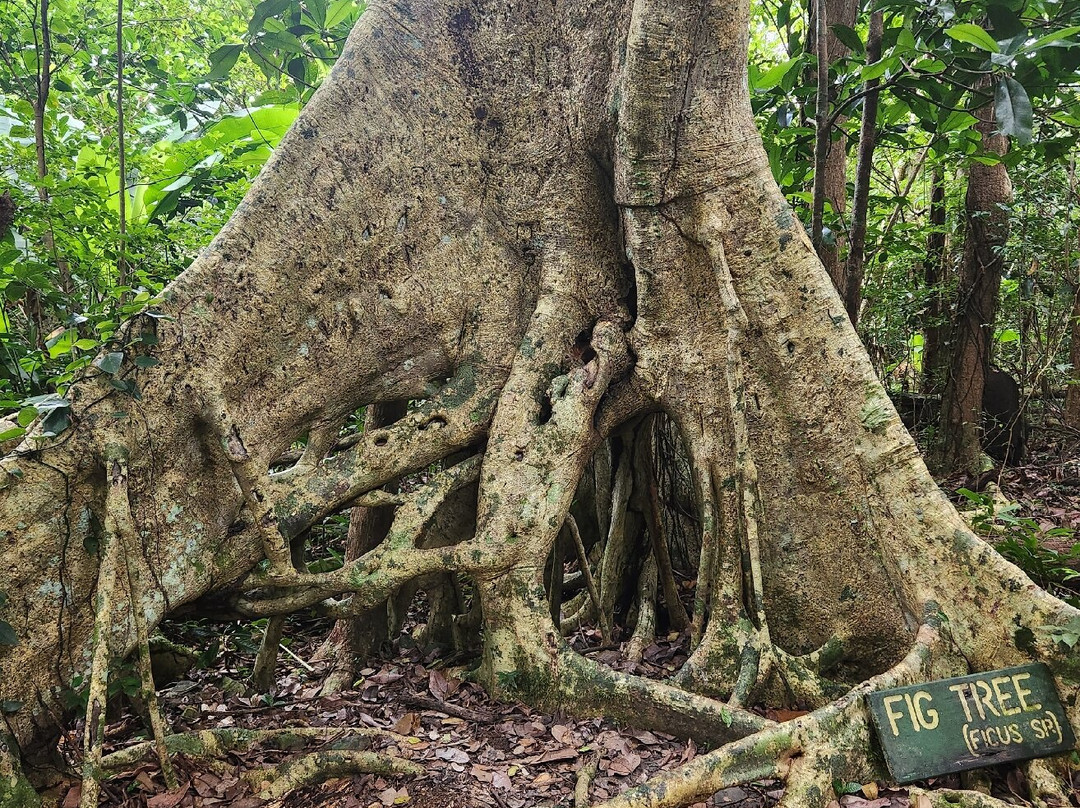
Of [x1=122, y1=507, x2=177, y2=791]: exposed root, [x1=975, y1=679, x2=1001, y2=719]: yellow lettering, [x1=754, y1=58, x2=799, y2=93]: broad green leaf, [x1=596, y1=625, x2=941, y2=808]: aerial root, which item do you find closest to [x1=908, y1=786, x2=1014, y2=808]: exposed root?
[x1=596, y1=625, x2=941, y2=808]: aerial root

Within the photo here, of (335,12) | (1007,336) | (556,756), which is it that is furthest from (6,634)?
(1007,336)

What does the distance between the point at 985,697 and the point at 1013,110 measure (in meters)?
2.20

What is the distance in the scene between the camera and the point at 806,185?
6.09 meters

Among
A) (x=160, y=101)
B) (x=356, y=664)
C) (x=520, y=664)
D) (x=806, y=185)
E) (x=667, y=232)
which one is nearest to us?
(x=520, y=664)

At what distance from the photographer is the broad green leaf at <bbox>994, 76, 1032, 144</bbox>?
9.02 feet

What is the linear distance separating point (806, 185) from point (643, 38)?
3567mm

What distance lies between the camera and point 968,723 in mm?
2395

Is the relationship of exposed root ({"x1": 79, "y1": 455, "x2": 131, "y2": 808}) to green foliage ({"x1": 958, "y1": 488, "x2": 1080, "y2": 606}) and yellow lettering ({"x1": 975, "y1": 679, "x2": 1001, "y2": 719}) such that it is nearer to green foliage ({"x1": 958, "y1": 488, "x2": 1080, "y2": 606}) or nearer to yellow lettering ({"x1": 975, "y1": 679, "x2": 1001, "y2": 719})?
yellow lettering ({"x1": 975, "y1": 679, "x2": 1001, "y2": 719})

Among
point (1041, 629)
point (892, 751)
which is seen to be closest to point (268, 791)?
point (892, 751)

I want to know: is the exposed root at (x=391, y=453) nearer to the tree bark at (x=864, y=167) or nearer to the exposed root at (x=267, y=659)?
the exposed root at (x=267, y=659)

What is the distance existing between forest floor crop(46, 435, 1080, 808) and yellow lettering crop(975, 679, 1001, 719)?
0.73ft

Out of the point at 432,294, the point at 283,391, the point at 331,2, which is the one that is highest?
the point at 331,2

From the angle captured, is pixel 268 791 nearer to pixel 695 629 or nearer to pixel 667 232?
pixel 695 629

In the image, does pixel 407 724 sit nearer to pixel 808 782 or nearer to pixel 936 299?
pixel 808 782
